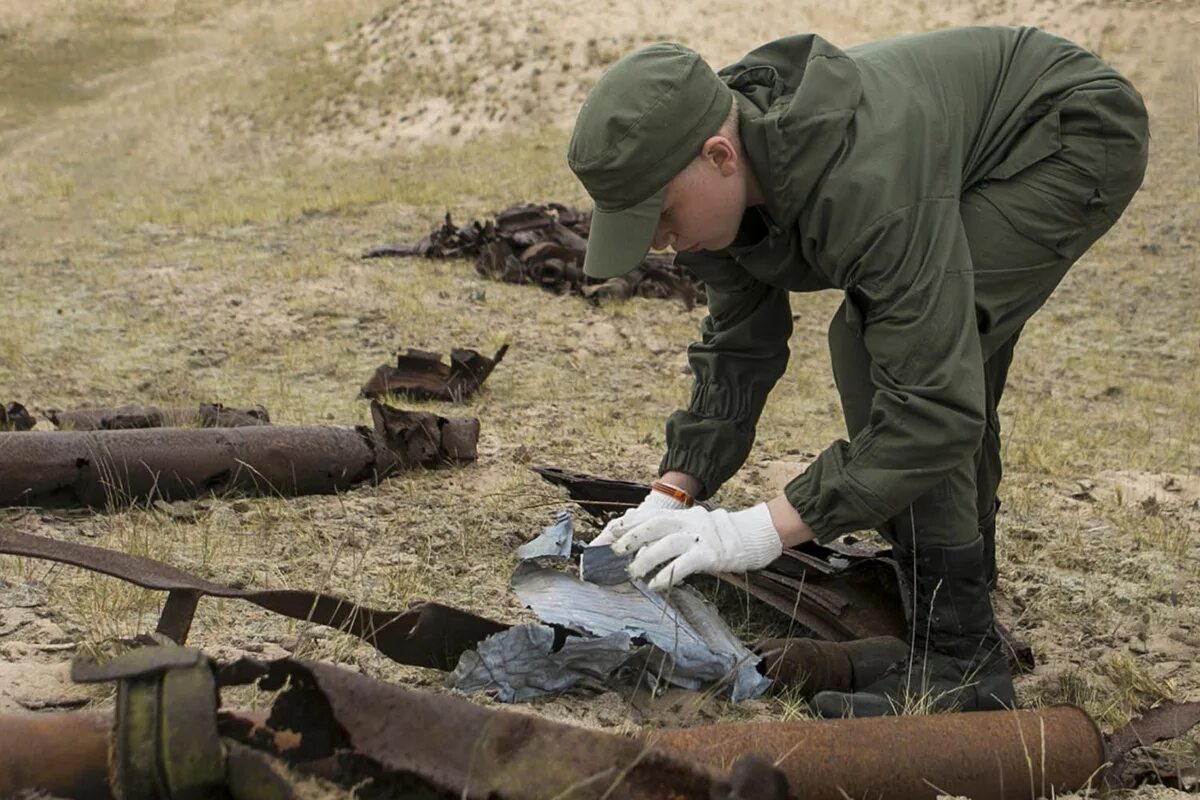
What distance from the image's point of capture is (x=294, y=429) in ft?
14.5

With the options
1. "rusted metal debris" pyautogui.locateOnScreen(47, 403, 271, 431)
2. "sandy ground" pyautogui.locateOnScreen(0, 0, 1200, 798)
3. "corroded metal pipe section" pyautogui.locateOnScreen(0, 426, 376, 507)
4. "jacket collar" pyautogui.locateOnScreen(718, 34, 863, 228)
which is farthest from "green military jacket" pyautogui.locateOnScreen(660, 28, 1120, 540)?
"rusted metal debris" pyautogui.locateOnScreen(47, 403, 271, 431)

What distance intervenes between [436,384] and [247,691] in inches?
159

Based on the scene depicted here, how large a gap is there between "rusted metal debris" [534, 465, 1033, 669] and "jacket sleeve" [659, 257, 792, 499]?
31cm

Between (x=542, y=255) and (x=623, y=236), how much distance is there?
707 cm

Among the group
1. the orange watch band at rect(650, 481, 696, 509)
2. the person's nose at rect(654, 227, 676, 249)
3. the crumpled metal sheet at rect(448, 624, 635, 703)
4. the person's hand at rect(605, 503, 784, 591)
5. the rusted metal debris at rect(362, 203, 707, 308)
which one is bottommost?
the rusted metal debris at rect(362, 203, 707, 308)

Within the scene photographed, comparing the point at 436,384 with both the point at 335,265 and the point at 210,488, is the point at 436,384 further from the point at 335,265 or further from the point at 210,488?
the point at 335,265

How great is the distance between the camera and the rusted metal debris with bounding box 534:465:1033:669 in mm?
3361

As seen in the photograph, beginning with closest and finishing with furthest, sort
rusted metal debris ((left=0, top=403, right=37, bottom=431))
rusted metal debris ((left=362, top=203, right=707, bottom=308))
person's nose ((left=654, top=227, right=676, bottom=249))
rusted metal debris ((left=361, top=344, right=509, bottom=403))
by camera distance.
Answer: person's nose ((left=654, top=227, right=676, bottom=249))
rusted metal debris ((left=0, top=403, right=37, bottom=431))
rusted metal debris ((left=361, top=344, right=509, bottom=403))
rusted metal debris ((left=362, top=203, right=707, bottom=308))

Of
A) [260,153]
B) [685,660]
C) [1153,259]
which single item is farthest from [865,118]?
[260,153]

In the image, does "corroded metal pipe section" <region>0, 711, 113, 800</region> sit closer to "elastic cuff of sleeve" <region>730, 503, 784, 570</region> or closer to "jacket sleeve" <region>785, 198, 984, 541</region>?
"elastic cuff of sleeve" <region>730, 503, 784, 570</region>

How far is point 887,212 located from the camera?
2590 mm

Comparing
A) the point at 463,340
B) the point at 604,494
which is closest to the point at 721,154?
the point at 604,494

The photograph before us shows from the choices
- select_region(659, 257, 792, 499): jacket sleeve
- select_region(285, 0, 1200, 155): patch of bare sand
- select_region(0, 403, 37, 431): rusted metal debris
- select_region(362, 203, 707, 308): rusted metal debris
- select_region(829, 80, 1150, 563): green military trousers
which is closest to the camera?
select_region(829, 80, 1150, 563): green military trousers

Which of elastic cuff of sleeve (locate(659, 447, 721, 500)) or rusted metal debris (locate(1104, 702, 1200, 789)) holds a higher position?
elastic cuff of sleeve (locate(659, 447, 721, 500))
